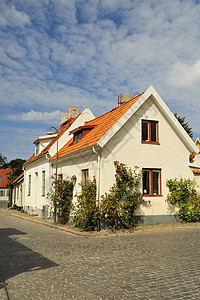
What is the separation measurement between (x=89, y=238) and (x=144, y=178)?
14.5 feet

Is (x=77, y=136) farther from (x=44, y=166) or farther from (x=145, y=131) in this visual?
(x=145, y=131)

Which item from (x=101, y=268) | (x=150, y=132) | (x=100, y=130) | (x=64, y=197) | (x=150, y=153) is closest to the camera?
(x=101, y=268)

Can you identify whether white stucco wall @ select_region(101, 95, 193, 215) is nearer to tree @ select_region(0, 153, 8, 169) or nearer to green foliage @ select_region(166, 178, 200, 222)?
green foliage @ select_region(166, 178, 200, 222)

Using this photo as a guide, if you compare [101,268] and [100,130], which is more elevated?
[100,130]

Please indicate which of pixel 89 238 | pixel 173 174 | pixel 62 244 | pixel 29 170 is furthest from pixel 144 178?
pixel 29 170

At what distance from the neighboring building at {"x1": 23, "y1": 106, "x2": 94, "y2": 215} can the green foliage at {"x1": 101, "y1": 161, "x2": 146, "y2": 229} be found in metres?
5.35

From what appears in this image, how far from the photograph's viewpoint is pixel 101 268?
21.6 ft

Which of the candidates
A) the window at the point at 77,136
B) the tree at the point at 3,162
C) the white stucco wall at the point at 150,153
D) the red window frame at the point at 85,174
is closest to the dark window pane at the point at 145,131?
the white stucco wall at the point at 150,153

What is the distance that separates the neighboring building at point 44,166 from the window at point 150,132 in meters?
5.17

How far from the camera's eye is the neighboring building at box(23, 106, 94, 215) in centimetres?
1973

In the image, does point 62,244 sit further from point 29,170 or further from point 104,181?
point 29,170

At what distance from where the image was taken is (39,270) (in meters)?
6.43

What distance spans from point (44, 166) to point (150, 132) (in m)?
9.38

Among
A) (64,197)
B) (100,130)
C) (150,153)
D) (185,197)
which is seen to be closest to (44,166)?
(64,197)
